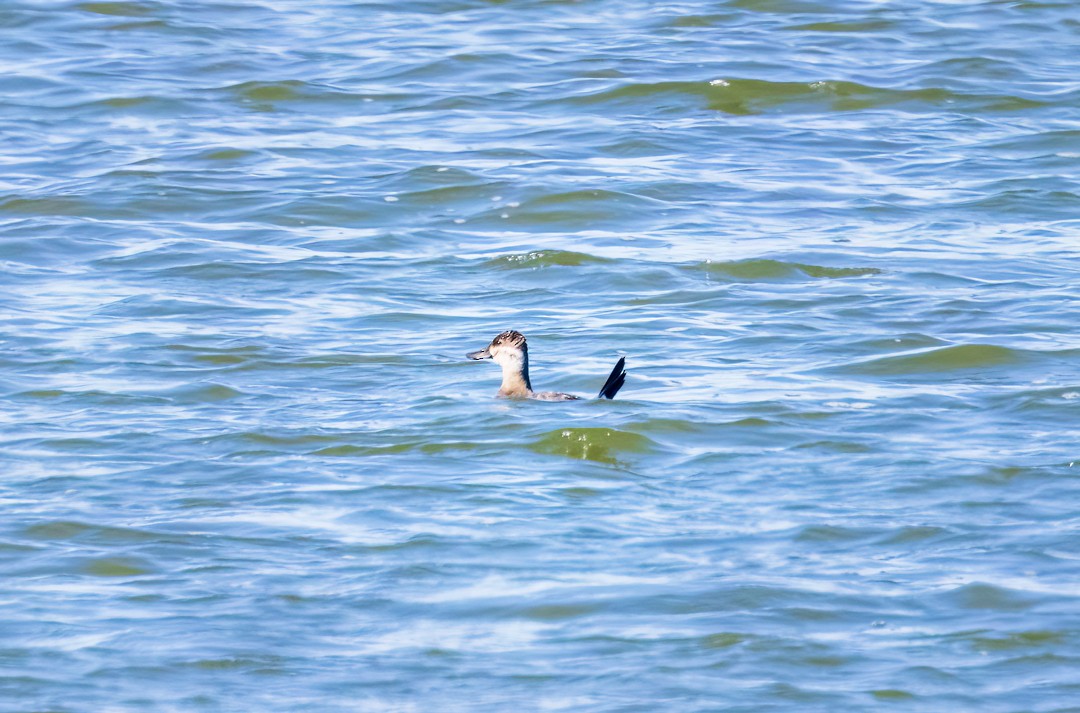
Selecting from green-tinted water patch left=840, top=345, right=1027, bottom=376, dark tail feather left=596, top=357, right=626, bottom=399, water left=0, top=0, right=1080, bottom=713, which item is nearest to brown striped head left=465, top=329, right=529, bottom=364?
water left=0, top=0, right=1080, bottom=713

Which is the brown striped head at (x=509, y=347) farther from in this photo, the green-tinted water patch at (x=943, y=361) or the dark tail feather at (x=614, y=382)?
the green-tinted water patch at (x=943, y=361)

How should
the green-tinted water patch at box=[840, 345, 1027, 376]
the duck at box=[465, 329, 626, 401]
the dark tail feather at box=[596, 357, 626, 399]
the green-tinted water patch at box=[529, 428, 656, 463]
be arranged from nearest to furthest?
1. the green-tinted water patch at box=[529, 428, 656, 463]
2. the dark tail feather at box=[596, 357, 626, 399]
3. the duck at box=[465, 329, 626, 401]
4. the green-tinted water patch at box=[840, 345, 1027, 376]

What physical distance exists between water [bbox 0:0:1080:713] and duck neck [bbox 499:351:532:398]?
0.20 meters

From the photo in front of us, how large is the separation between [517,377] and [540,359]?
42.3 inches

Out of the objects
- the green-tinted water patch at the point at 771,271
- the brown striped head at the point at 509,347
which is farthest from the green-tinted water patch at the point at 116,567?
the green-tinted water patch at the point at 771,271

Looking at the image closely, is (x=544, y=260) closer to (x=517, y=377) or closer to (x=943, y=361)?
(x=517, y=377)

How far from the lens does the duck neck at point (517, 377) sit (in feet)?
34.2

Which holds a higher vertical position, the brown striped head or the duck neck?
the brown striped head

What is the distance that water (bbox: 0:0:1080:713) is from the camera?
22.5 feet

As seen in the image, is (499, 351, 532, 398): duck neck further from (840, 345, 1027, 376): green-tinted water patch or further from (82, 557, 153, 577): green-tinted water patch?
(82, 557, 153, 577): green-tinted water patch

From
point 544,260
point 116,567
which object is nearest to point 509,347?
point 544,260

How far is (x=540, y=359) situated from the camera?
37.9 ft

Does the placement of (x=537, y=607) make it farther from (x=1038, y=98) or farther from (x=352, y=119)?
(x=1038, y=98)

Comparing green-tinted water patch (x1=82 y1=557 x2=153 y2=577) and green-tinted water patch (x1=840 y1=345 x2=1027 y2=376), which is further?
green-tinted water patch (x1=840 y1=345 x2=1027 y2=376)
